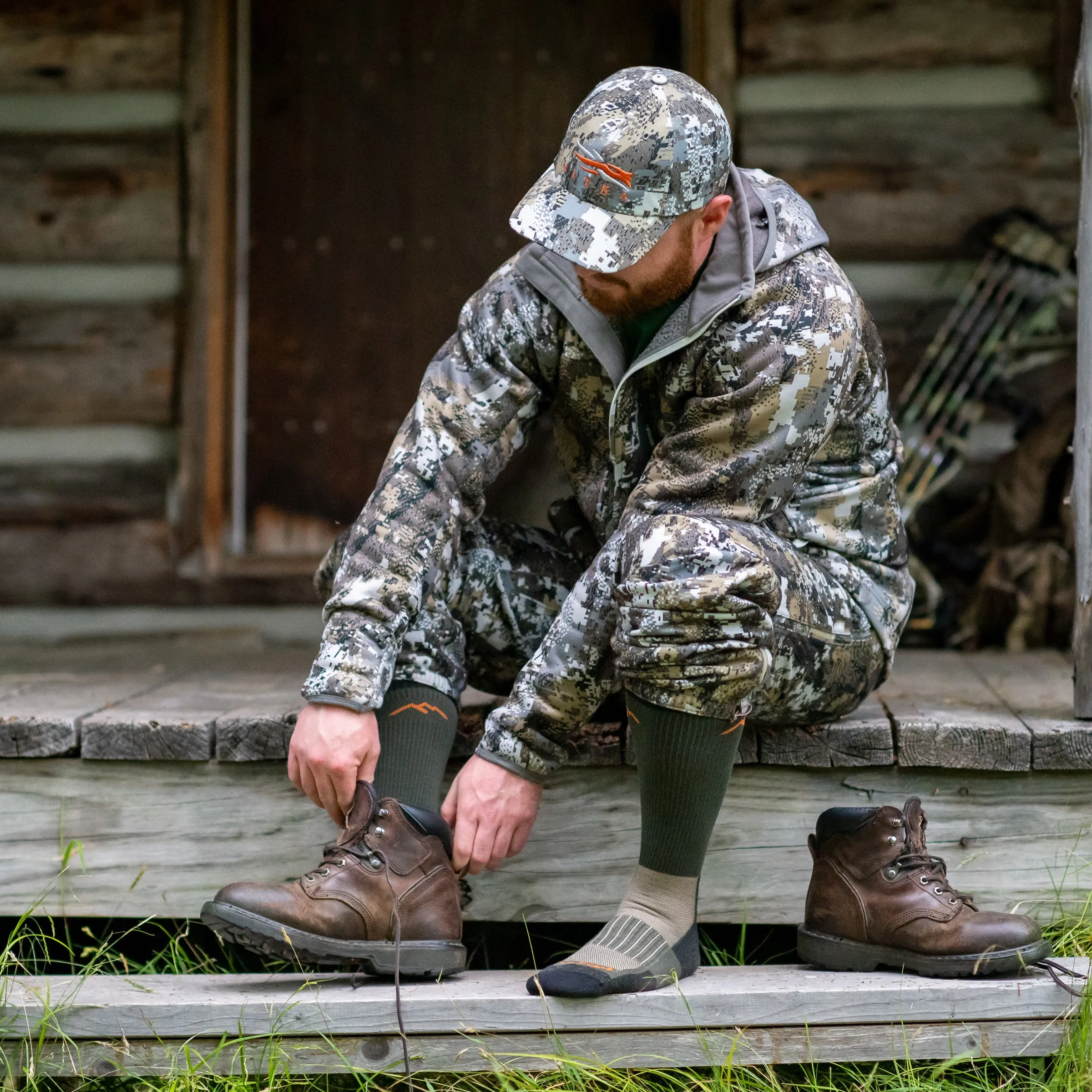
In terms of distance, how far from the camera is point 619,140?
5.38 ft

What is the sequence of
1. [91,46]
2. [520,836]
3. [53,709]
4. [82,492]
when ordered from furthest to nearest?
[82,492], [91,46], [53,709], [520,836]

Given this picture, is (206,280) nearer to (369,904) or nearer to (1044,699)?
(369,904)

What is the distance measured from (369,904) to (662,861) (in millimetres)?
396

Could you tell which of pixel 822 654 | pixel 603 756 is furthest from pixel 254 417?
pixel 822 654

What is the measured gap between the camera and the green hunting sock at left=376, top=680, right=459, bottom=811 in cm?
181

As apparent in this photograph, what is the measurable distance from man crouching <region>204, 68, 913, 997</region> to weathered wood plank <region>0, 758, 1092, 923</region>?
226mm

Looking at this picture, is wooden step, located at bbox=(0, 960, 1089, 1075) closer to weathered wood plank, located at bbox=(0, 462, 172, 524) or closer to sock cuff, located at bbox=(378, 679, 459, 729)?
sock cuff, located at bbox=(378, 679, 459, 729)

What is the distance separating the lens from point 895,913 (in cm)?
170

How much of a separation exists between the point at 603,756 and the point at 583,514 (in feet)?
1.37

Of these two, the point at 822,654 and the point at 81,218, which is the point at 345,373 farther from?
the point at 822,654

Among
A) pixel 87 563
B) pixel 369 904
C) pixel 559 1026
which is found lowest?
pixel 87 563

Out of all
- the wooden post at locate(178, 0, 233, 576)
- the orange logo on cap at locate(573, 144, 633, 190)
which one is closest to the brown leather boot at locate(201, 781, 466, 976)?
the orange logo on cap at locate(573, 144, 633, 190)

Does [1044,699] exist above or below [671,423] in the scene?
below

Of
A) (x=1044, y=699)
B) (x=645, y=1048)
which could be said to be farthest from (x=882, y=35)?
(x=645, y=1048)
